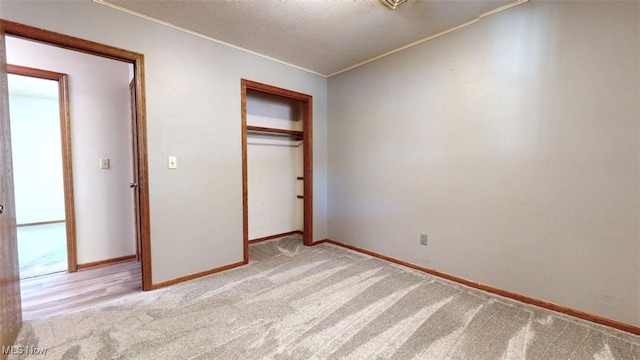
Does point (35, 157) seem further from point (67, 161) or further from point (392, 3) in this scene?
point (392, 3)

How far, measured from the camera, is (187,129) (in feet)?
8.16

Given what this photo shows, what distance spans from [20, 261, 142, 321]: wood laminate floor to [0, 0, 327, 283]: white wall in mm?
428

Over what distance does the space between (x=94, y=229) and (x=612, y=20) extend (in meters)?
4.91

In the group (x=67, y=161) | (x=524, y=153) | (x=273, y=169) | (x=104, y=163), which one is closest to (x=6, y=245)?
(x=67, y=161)

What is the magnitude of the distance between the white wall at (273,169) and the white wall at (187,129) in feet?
2.57

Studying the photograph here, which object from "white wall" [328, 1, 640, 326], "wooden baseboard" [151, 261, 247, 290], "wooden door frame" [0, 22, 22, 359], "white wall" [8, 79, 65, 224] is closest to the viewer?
"wooden door frame" [0, 22, 22, 359]

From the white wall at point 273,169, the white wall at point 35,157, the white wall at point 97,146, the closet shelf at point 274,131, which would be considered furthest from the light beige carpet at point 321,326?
the white wall at point 35,157

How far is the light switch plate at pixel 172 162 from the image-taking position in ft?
7.86

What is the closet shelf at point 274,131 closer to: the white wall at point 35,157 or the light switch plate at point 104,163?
the light switch plate at point 104,163

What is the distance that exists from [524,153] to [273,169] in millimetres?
3053

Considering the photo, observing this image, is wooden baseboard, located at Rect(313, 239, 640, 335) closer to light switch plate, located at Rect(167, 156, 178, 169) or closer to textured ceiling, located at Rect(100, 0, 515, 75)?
textured ceiling, located at Rect(100, 0, 515, 75)

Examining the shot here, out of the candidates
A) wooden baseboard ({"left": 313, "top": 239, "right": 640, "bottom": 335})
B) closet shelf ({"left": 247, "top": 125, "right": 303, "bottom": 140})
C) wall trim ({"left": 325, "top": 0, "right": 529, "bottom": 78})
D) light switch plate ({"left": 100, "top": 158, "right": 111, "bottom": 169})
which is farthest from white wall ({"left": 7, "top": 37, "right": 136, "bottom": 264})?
wooden baseboard ({"left": 313, "top": 239, "right": 640, "bottom": 335})

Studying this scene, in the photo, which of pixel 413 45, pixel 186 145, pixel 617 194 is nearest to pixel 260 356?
pixel 186 145

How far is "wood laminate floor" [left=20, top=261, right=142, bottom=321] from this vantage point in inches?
79.7
